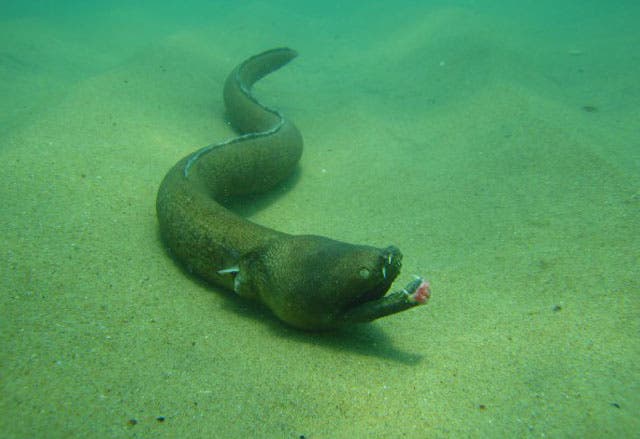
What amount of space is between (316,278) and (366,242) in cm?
140

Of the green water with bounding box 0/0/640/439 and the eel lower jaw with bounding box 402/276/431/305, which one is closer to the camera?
the green water with bounding box 0/0/640/439

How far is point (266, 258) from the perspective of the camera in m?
Result: 3.10

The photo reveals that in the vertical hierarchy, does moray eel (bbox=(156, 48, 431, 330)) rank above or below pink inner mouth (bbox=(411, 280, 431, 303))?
below

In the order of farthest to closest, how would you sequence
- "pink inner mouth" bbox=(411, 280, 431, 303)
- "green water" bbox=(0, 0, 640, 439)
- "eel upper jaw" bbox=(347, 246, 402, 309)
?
"eel upper jaw" bbox=(347, 246, 402, 309) < "pink inner mouth" bbox=(411, 280, 431, 303) < "green water" bbox=(0, 0, 640, 439)

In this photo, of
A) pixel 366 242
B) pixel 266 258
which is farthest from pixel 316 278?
pixel 366 242

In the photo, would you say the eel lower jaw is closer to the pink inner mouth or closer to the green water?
the pink inner mouth

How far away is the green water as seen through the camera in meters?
2.21

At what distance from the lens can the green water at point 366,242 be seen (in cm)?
221

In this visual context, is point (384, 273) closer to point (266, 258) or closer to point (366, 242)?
point (266, 258)

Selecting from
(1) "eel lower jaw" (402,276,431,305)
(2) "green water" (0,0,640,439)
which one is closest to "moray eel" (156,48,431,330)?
(1) "eel lower jaw" (402,276,431,305)

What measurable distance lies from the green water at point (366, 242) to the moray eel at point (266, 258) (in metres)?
0.22

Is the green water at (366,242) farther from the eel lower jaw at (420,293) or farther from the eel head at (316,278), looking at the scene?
the eel lower jaw at (420,293)

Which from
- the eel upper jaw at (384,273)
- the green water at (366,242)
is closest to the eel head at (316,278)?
the eel upper jaw at (384,273)

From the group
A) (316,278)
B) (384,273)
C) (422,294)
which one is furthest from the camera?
(316,278)
